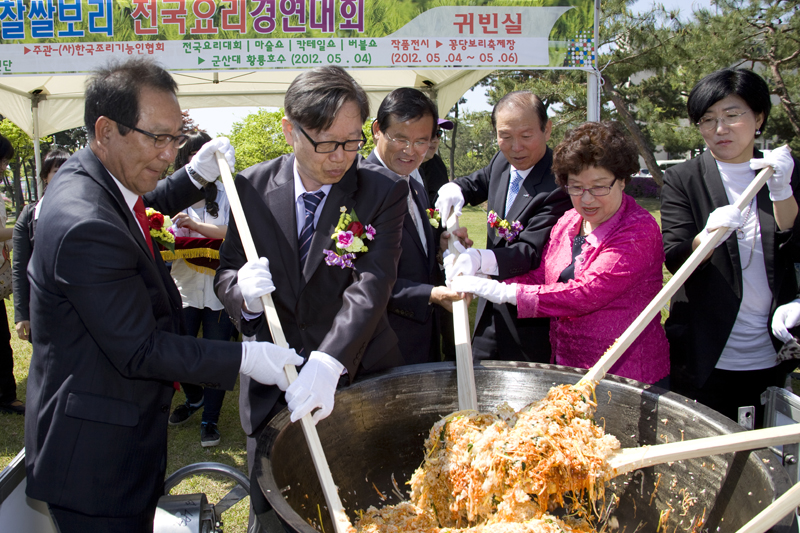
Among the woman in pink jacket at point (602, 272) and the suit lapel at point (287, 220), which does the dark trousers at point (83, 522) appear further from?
the woman in pink jacket at point (602, 272)

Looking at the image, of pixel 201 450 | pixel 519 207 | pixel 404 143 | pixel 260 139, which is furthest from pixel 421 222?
pixel 260 139

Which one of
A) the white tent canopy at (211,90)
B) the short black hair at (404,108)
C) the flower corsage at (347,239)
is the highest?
the white tent canopy at (211,90)

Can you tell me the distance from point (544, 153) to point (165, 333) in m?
2.15

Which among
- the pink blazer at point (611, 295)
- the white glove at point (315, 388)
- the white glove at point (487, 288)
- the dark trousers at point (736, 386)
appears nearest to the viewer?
the white glove at point (315, 388)

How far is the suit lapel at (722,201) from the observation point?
7.75 ft

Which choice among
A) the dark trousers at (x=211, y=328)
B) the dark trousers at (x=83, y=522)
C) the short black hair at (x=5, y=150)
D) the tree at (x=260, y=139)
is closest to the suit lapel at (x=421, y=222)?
the dark trousers at (x=83, y=522)

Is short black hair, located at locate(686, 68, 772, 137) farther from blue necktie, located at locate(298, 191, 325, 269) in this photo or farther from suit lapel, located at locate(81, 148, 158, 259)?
suit lapel, located at locate(81, 148, 158, 259)

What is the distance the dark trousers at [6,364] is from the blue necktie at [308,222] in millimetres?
3472

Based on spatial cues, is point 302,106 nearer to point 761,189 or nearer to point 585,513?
point 585,513

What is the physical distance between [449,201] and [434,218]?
0.53ft

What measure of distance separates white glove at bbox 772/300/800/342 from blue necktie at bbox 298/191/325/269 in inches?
74.0

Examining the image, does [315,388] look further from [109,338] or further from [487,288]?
[487,288]

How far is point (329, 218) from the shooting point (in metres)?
2.01

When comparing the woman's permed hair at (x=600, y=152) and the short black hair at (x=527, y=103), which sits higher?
the short black hair at (x=527, y=103)
